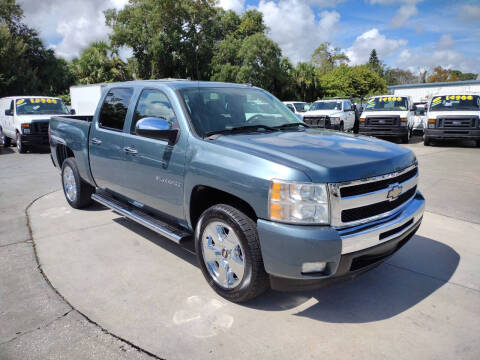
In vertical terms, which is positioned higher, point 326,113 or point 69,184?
point 326,113

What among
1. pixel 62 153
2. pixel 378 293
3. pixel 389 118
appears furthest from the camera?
Answer: pixel 389 118

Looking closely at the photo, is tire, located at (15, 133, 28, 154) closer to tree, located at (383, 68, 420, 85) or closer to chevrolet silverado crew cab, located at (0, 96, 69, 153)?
chevrolet silverado crew cab, located at (0, 96, 69, 153)

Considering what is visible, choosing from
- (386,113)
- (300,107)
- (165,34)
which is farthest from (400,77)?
(386,113)

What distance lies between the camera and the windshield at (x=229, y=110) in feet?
11.5

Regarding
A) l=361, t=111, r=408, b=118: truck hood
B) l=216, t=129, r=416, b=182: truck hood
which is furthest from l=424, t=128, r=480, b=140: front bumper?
l=216, t=129, r=416, b=182: truck hood

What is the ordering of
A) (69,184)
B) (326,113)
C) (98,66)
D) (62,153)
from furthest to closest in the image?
(98,66), (326,113), (62,153), (69,184)

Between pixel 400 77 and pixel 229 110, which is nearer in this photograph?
pixel 229 110

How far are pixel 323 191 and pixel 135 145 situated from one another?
7.27ft

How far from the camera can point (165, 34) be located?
101 feet

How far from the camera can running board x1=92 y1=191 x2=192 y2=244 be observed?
136 inches

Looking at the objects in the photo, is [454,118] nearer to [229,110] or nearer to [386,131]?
[386,131]

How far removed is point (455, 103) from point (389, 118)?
7.74 ft

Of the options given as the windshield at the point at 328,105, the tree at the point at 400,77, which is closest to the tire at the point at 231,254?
the windshield at the point at 328,105

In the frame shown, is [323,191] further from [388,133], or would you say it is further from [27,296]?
[388,133]
